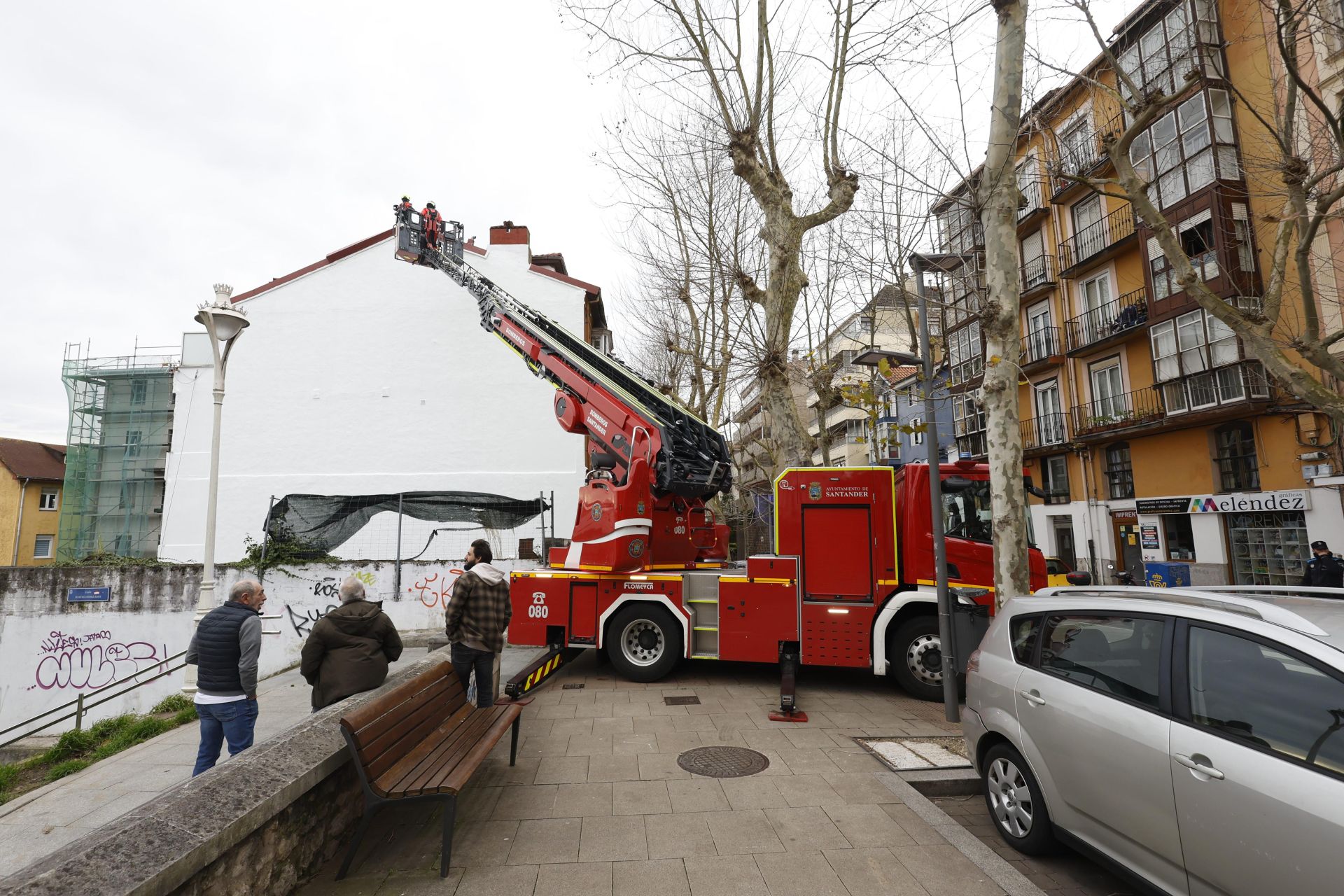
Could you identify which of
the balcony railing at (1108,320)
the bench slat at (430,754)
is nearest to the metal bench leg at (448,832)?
the bench slat at (430,754)

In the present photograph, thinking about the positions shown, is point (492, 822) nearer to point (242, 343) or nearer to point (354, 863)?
point (354, 863)

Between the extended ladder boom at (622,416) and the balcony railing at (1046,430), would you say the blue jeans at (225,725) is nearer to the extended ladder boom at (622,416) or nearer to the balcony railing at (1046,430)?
the extended ladder boom at (622,416)

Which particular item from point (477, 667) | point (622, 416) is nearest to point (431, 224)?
point (622, 416)

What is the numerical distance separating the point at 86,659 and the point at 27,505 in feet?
93.7

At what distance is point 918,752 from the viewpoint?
18.9 feet

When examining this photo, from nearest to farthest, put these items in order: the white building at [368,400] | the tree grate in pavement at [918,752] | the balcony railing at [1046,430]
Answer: the tree grate in pavement at [918,752], the white building at [368,400], the balcony railing at [1046,430]

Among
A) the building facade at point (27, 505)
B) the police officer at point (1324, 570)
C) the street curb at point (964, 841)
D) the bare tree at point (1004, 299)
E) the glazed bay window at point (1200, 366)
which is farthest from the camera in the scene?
the building facade at point (27, 505)

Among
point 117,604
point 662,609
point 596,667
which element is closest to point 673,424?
point 662,609

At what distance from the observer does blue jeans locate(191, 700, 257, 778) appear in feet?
16.4

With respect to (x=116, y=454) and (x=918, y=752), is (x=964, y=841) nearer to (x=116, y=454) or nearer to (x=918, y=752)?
(x=918, y=752)

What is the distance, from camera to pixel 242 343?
21.3 metres

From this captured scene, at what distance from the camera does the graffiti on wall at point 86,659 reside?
44.6ft

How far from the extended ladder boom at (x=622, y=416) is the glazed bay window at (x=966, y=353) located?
63.0 feet

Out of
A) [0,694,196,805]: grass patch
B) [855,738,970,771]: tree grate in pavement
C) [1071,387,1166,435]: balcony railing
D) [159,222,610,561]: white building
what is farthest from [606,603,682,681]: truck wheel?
[1071,387,1166,435]: balcony railing
